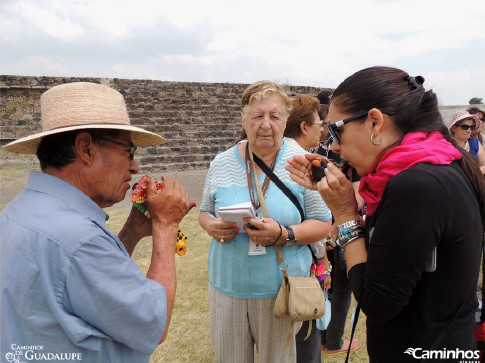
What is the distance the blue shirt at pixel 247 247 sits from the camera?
2.05 metres

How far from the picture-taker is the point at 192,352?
302 centimetres

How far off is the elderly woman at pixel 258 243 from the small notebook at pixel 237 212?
0.06 meters

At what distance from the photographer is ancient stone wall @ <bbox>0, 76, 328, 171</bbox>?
1034 centimetres

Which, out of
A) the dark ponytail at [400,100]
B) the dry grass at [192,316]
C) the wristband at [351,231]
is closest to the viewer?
the dark ponytail at [400,100]

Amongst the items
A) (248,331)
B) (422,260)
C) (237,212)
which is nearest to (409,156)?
(422,260)

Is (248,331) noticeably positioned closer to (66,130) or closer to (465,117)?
(66,130)

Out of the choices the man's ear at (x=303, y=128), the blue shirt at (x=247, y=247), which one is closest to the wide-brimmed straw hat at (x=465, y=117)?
the man's ear at (x=303, y=128)

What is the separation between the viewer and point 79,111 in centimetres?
131

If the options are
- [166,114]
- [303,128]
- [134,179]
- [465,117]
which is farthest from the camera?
[166,114]

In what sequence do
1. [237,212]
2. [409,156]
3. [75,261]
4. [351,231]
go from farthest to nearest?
[237,212] < [351,231] < [409,156] < [75,261]

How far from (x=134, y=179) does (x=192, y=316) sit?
6.09 meters

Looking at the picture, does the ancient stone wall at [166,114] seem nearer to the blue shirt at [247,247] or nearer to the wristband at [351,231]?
the blue shirt at [247,247]

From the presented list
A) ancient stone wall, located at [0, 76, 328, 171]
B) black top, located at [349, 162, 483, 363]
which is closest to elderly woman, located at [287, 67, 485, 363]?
black top, located at [349, 162, 483, 363]

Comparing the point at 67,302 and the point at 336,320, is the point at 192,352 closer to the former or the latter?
the point at 336,320
